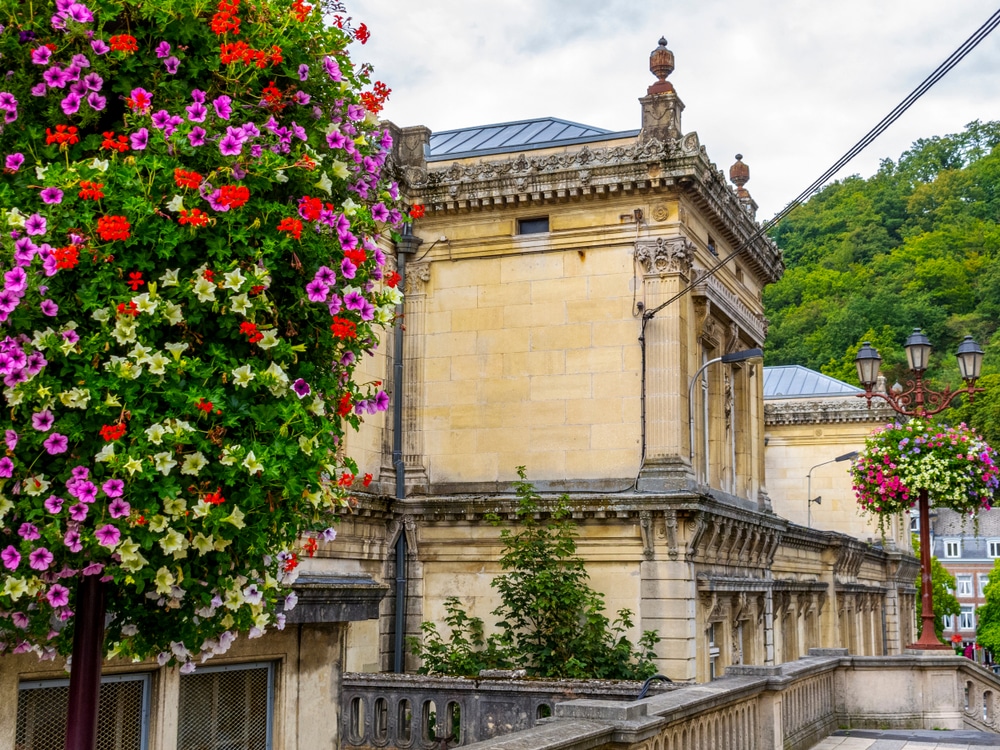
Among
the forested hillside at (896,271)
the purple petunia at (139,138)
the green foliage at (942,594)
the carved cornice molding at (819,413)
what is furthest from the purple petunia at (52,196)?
the green foliage at (942,594)

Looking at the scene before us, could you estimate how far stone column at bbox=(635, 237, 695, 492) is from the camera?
21078 millimetres

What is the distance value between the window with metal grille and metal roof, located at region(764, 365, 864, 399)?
43.8 m

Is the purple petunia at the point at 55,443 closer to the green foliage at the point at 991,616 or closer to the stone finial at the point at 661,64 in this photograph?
the stone finial at the point at 661,64

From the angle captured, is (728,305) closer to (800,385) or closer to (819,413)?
(819,413)

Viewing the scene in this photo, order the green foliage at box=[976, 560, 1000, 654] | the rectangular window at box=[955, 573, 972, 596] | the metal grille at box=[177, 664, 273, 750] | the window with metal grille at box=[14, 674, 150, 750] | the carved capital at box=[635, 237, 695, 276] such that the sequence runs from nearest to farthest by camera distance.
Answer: the window with metal grille at box=[14, 674, 150, 750] < the metal grille at box=[177, 664, 273, 750] < the carved capital at box=[635, 237, 695, 276] < the green foliage at box=[976, 560, 1000, 654] < the rectangular window at box=[955, 573, 972, 596]

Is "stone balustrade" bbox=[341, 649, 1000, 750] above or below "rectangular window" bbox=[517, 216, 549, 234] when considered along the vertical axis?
below

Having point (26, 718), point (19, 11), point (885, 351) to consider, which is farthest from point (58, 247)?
point (885, 351)

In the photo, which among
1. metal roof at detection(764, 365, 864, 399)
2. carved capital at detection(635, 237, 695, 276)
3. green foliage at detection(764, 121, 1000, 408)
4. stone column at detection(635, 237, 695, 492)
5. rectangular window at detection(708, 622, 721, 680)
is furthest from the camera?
green foliage at detection(764, 121, 1000, 408)

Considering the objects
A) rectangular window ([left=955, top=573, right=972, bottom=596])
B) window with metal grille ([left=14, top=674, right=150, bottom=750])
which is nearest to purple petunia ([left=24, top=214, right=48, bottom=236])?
window with metal grille ([left=14, top=674, right=150, bottom=750])

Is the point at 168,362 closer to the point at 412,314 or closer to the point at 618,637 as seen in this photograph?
the point at 618,637

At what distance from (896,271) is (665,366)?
73656mm

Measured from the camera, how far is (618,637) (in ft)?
68.2

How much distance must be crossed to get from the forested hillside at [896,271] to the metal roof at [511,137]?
5128 cm

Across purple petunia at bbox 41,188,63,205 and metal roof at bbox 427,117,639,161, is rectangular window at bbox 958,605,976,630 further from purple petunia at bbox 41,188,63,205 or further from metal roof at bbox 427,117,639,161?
purple petunia at bbox 41,188,63,205
